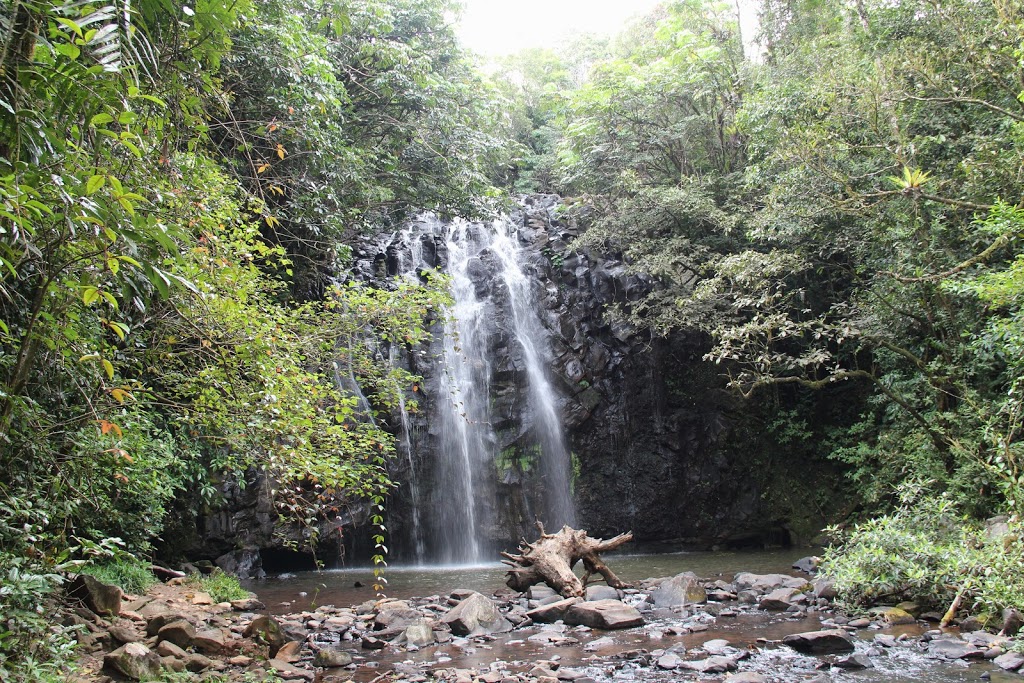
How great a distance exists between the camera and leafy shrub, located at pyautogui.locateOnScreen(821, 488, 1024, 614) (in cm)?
640

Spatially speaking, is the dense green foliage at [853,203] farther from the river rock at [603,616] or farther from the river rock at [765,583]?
the river rock at [603,616]

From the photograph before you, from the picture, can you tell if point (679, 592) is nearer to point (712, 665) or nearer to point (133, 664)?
point (712, 665)

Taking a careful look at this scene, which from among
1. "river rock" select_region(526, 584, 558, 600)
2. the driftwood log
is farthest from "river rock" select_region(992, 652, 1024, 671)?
"river rock" select_region(526, 584, 558, 600)

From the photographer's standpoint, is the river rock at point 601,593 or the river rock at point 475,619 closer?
the river rock at point 475,619

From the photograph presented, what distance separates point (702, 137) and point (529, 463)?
9.58 metres

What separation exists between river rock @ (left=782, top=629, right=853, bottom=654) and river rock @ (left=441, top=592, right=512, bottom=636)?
288 cm

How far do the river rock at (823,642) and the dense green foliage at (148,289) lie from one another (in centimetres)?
399

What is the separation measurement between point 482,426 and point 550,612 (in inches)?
290

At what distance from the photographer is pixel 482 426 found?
48.3ft

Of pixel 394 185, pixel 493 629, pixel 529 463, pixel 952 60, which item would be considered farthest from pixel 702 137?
pixel 493 629

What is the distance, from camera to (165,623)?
5516 millimetres

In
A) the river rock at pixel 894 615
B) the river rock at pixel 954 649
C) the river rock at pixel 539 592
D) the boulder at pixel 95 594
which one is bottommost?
the river rock at pixel 954 649

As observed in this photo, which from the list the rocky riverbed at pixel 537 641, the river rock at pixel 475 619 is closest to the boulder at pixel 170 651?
the rocky riverbed at pixel 537 641

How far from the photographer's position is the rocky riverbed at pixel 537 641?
5184mm
